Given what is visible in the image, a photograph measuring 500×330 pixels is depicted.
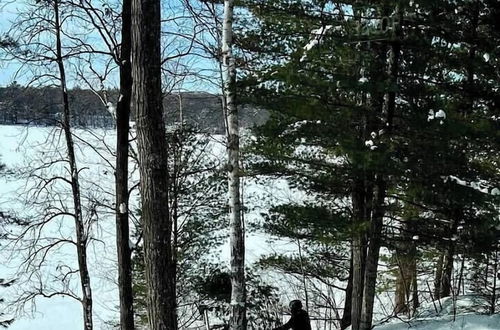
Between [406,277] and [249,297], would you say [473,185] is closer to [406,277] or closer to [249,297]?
[406,277]

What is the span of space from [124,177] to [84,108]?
464 cm

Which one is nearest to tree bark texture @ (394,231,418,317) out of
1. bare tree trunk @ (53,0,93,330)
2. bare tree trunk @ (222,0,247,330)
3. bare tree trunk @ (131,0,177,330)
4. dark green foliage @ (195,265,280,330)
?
bare tree trunk @ (222,0,247,330)

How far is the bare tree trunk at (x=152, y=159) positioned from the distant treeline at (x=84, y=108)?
12.9 ft

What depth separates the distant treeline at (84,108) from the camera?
9414mm

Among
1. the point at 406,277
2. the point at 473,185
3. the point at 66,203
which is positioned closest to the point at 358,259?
the point at 473,185

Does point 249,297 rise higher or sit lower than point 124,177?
lower

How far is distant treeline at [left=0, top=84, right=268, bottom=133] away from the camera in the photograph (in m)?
9.41

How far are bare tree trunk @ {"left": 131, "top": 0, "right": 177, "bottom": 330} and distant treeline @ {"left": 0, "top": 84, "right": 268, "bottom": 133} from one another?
3.94 metres

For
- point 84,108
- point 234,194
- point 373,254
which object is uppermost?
point 84,108

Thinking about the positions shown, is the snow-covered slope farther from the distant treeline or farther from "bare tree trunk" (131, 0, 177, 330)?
the distant treeline

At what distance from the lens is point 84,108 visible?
10781 millimetres

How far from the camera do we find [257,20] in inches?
265

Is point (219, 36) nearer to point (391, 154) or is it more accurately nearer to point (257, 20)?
point (257, 20)

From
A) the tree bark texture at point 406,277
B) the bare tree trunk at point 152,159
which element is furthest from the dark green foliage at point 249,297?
the bare tree trunk at point 152,159
